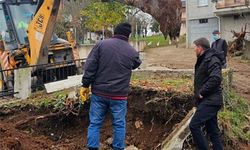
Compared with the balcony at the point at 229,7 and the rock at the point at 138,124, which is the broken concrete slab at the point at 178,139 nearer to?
the rock at the point at 138,124

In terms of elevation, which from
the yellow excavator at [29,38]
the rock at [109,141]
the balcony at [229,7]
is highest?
the balcony at [229,7]

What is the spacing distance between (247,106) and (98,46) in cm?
492

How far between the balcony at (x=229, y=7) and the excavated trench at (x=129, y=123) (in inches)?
1095

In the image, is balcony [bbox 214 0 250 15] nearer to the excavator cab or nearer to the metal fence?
the metal fence

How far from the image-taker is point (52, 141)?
8367 mm

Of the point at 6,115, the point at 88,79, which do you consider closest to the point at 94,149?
the point at 88,79

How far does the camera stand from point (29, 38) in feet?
41.1

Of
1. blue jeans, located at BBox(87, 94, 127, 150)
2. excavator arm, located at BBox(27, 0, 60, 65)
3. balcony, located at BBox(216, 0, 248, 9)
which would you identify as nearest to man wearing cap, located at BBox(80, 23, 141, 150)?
blue jeans, located at BBox(87, 94, 127, 150)

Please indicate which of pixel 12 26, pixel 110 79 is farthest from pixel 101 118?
pixel 12 26

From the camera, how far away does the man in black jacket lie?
21.4ft

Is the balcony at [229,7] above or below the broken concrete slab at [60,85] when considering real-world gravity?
above

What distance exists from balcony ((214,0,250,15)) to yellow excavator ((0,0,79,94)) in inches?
951

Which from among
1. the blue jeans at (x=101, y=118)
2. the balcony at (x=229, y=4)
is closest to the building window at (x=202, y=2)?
the balcony at (x=229, y=4)

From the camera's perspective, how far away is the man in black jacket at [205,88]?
651 cm
